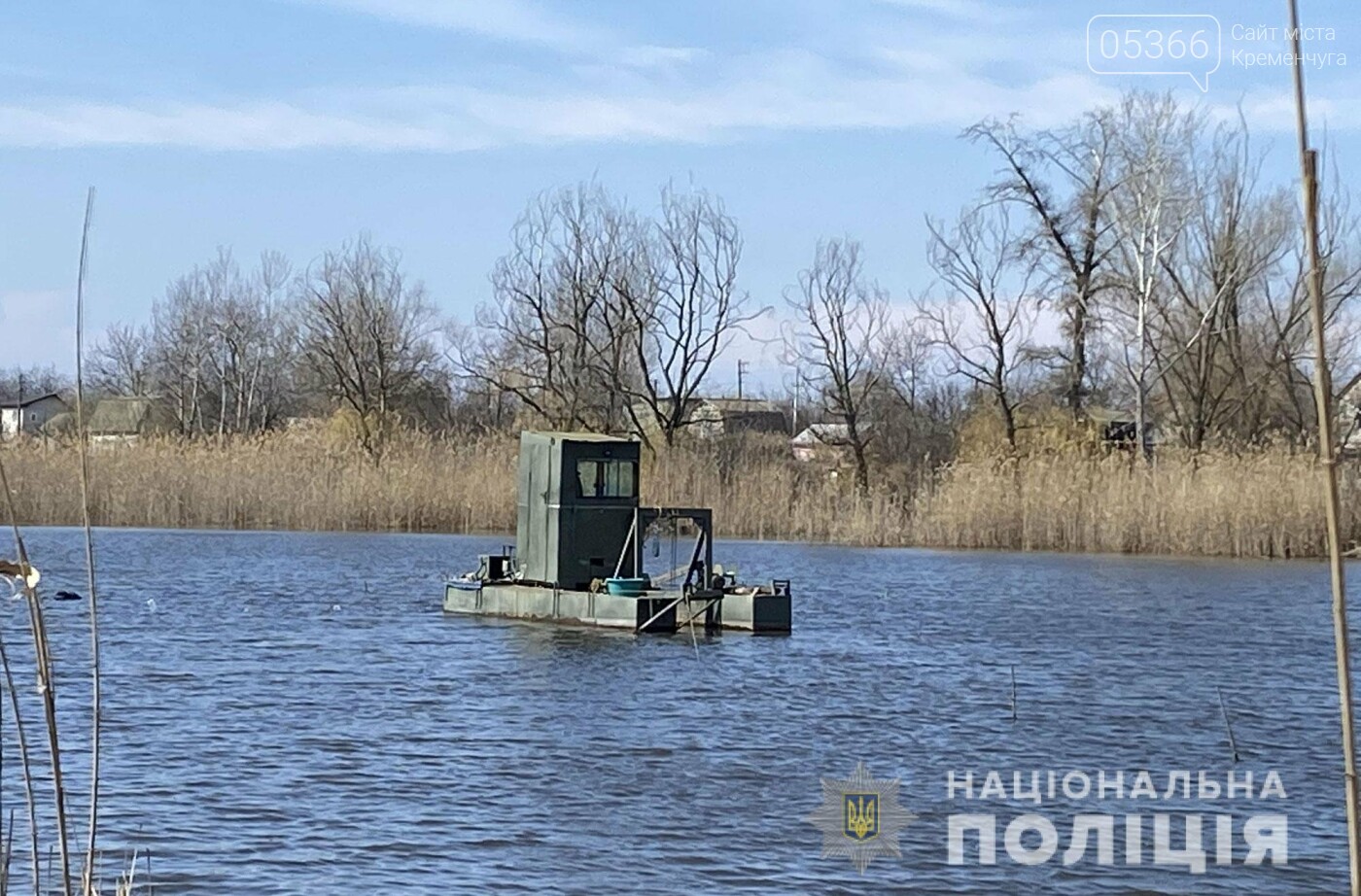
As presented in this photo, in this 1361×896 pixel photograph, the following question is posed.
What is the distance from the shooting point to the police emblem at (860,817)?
37.2ft

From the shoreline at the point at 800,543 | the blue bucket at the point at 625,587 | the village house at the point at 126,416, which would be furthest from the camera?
the village house at the point at 126,416

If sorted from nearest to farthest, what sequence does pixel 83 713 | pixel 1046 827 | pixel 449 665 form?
pixel 1046 827
pixel 83 713
pixel 449 665

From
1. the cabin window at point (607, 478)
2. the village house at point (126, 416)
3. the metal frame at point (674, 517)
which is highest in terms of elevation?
the village house at point (126, 416)

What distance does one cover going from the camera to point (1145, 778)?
1402 centimetres

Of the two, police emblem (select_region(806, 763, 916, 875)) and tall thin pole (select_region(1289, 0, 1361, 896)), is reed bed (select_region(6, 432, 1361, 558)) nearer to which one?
police emblem (select_region(806, 763, 916, 875))

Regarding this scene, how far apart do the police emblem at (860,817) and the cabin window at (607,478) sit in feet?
35.0

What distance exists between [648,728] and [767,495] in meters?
22.8

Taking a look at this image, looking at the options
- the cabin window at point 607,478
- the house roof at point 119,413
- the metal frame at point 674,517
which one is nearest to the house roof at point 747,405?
the house roof at point 119,413

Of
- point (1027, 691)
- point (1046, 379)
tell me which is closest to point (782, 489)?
point (1046, 379)

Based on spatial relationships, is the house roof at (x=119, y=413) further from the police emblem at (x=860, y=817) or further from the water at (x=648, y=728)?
the police emblem at (x=860, y=817)

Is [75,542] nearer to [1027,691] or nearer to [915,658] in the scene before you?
[915,658]

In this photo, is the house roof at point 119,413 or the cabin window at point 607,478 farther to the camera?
the house roof at point 119,413

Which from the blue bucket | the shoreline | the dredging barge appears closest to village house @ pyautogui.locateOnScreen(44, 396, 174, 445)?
the shoreline

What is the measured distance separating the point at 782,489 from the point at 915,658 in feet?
58.3
